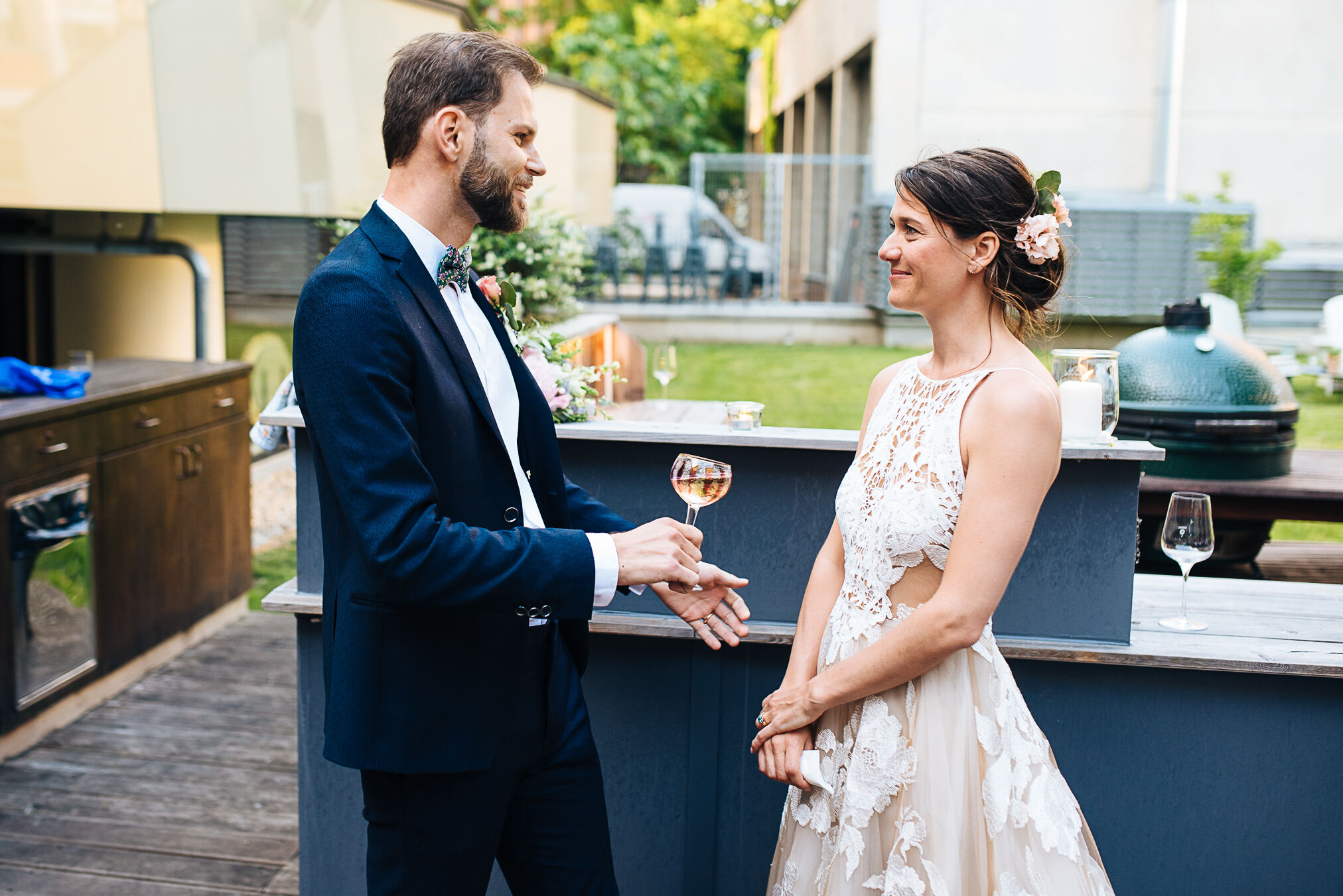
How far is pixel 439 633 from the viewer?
172cm

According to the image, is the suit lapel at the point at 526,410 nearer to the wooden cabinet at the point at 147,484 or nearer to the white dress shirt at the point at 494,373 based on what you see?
the white dress shirt at the point at 494,373

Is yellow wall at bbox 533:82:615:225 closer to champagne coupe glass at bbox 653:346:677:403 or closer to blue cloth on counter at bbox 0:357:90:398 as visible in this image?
champagne coupe glass at bbox 653:346:677:403

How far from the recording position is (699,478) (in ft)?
6.67

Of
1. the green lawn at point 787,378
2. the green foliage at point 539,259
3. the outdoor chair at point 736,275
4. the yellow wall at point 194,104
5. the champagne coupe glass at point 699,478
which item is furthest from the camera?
the outdoor chair at point 736,275

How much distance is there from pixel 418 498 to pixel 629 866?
1629mm

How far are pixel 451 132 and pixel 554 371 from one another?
1.06 metres

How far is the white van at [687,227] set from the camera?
14.9 m

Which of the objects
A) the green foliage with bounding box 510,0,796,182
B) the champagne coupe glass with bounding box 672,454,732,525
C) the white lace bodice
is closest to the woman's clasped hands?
the white lace bodice

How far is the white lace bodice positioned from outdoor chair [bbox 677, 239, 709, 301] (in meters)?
12.8

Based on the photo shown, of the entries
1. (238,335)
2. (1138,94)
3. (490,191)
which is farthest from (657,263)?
(490,191)

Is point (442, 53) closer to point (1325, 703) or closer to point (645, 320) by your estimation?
point (1325, 703)

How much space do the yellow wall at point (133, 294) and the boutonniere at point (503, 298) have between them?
540 centimetres

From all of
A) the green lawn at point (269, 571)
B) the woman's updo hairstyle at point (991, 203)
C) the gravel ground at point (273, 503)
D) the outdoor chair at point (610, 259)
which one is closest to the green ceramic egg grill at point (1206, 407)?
the woman's updo hairstyle at point (991, 203)

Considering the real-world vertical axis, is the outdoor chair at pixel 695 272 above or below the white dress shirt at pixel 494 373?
above
